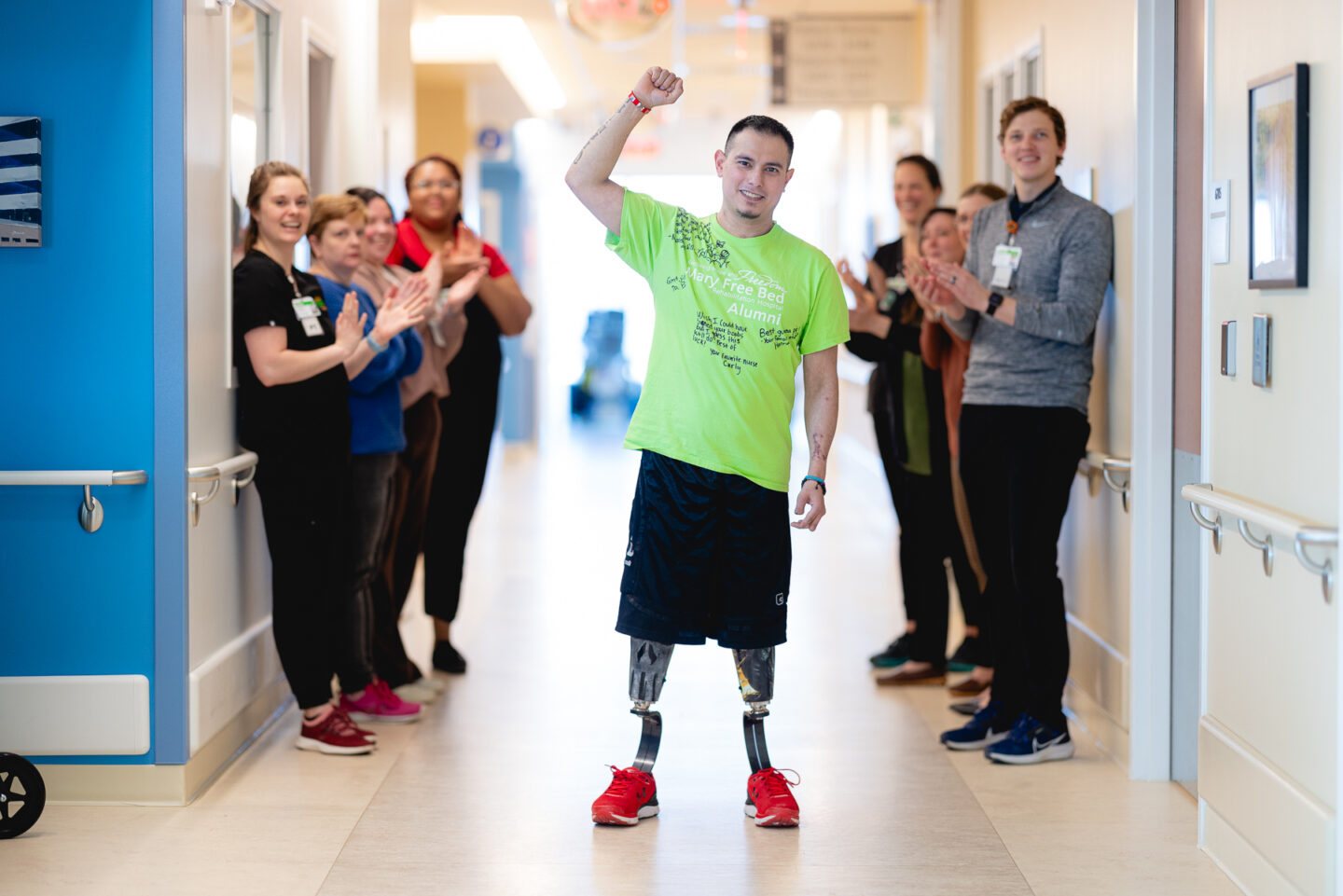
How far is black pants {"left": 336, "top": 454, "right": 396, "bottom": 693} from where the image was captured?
423 centimetres

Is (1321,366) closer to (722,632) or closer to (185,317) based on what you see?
(722,632)

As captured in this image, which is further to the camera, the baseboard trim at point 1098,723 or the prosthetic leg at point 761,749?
the baseboard trim at point 1098,723

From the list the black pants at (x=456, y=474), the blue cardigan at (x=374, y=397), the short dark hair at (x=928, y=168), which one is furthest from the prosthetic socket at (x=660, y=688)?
the short dark hair at (x=928, y=168)

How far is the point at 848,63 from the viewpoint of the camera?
27.1 ft

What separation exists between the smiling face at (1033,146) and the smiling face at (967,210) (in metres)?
0.66

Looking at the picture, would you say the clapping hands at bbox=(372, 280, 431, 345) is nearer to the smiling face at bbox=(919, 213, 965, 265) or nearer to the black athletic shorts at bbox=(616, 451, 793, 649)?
the black athletic shorts at bbox=(616, 451, 793, 649)

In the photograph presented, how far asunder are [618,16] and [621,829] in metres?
3.43

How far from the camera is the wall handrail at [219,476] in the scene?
354 cm

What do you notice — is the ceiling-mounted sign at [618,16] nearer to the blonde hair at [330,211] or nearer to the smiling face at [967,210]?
the smiling face at [967,210]

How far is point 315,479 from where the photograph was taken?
12.6ft

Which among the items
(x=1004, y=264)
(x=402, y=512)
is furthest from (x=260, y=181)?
(x=1004, y=264)

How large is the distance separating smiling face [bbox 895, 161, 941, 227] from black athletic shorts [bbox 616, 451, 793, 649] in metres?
1.94

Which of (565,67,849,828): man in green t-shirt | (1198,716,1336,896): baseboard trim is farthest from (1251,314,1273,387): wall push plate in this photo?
(565,67,849,828): man in green t-shirt

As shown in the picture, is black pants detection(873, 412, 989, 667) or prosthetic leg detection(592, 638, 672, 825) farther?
black pants detection(873, 412, 989, 667)
